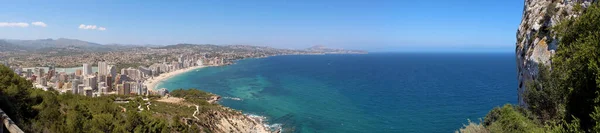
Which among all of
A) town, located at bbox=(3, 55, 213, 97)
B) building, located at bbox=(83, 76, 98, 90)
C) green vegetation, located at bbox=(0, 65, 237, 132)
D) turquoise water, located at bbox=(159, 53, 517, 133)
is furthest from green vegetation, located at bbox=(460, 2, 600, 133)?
building, located at bbox=(83, 76, 98, 90)

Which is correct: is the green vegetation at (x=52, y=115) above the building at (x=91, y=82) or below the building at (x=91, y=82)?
above

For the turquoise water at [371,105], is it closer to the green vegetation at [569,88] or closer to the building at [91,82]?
the green vegetation at [569,88]

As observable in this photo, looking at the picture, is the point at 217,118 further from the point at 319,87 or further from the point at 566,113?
the point at 319,87

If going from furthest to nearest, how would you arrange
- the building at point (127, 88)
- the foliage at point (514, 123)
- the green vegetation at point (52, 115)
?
the building at point (127, 88)
the green vegetation at point (52, 115)
the foliage at point (514, 123)

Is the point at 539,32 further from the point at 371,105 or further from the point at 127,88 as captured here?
the point at 127,88

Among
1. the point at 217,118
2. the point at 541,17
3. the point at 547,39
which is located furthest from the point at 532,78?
the point at 217,118

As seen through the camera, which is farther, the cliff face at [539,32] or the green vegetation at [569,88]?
the cliff face at [539,32]

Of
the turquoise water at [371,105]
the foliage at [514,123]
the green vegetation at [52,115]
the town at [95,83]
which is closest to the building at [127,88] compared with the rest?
the town at [95,83]

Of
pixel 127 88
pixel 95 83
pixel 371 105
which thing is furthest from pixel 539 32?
pixel 95 83
